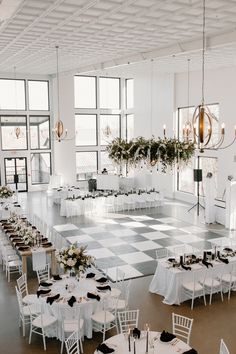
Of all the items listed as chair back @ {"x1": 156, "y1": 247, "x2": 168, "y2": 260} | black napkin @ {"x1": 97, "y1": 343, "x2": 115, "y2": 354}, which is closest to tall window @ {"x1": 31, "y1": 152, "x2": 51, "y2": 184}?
chair back @ {"x1": 156, "y1": 247, "x2": 168, "y2": 260}

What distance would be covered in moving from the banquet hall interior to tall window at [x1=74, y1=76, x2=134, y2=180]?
0.07 m

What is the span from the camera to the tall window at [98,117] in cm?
2627

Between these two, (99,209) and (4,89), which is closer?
(99,209)

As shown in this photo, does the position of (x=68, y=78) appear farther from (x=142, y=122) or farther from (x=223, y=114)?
(x=223, y=114)

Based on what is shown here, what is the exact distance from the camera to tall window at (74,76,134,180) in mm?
26266

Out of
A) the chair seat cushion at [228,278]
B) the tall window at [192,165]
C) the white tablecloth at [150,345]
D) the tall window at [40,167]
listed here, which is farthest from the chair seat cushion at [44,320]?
the tall window at [40,167]

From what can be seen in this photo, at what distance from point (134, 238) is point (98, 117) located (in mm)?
13539

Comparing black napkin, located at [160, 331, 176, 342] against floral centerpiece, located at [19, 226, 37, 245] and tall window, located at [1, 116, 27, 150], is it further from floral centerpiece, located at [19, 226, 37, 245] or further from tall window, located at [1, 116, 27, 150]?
tall window, located at [1, 116, 27, 150]

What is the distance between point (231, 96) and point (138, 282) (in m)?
10.9

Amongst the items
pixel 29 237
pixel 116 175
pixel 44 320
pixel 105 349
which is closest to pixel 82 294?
pixel 44 320

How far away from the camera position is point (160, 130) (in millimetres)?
23484

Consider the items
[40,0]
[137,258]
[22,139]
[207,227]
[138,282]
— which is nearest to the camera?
[40,0]

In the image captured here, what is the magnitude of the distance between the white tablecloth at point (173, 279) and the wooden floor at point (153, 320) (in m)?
0.20

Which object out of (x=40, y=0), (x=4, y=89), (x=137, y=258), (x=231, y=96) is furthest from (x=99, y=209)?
(x=40, y=0)
